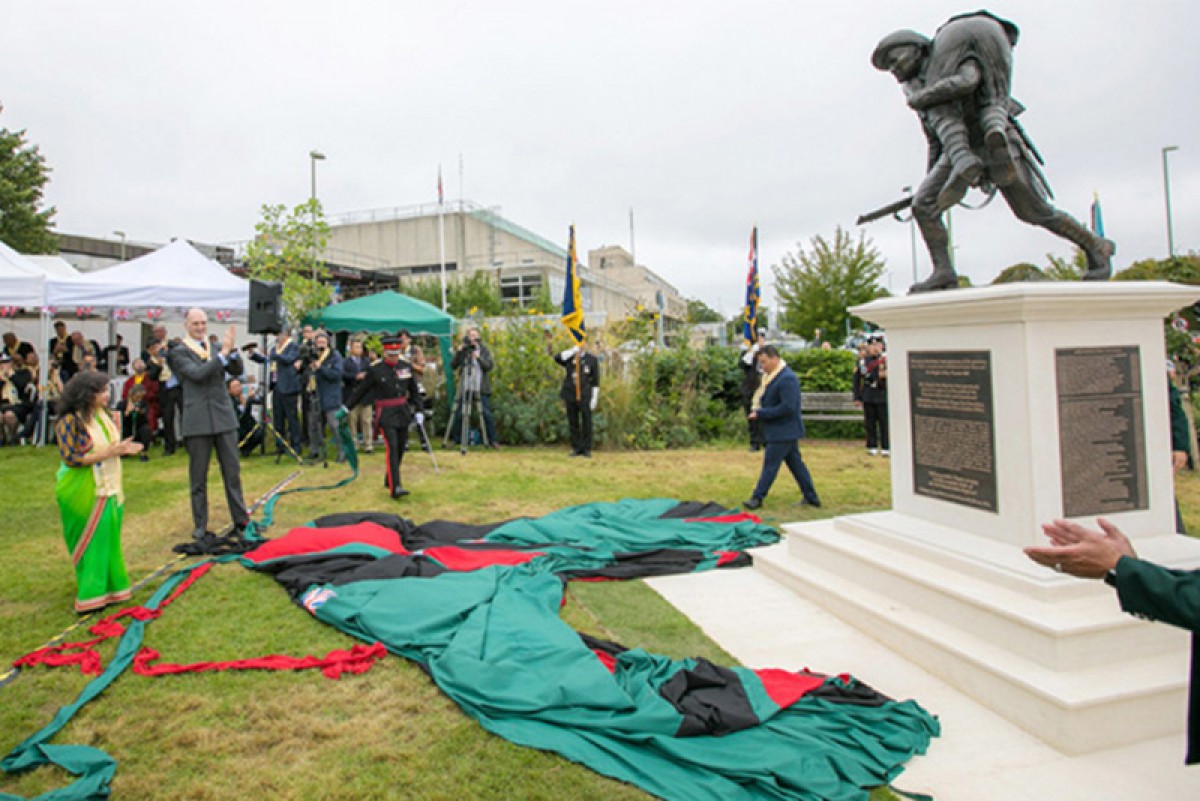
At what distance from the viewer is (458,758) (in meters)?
2.95

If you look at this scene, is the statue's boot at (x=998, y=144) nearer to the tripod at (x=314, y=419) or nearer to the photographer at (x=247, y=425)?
the tripod at (x=314, y=419)

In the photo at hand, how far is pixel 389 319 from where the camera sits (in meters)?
13.5

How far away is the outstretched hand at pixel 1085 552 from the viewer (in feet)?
6.59

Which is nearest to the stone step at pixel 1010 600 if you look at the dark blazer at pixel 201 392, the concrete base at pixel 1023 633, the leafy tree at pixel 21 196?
the concrete base at pixel 1023 633

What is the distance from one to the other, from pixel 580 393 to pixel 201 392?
6812mm

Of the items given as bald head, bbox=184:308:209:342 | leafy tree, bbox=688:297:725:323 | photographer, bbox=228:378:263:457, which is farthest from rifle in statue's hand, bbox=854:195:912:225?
leafy tree, bbox=688:297:725:323

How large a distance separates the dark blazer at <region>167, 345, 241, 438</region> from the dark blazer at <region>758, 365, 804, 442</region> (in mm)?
5406

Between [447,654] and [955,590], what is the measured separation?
9.08 ft

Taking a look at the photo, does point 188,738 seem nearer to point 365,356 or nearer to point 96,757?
point 96,757

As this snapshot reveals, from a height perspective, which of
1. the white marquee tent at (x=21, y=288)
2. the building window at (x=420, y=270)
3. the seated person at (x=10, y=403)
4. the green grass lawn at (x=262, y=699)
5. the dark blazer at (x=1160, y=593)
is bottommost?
the green grass lawn at (x=262, y=699)

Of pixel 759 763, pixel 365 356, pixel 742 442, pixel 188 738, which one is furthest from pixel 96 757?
pixel 742 442

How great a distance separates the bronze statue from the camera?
4.73 metres

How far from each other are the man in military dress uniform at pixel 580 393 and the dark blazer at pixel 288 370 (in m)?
4.46

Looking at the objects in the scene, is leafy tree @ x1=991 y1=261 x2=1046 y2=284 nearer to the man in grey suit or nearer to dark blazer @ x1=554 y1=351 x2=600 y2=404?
the man in grey suit
